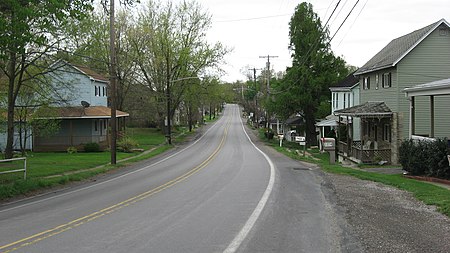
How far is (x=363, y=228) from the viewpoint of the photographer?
9.92 metres

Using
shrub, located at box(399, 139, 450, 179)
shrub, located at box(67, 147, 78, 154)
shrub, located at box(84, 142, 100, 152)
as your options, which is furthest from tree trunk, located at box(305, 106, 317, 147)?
shrub, located at box(399, 139, 450, 179)

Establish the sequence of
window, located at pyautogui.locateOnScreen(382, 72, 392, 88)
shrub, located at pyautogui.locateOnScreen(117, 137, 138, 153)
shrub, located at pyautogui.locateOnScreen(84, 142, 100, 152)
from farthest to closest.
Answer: shrub, located at pyautogui.locateOnScreen(117, 137, 138, 153)
shrub, located at pyautogui.locateOnScreen(84, 142, 100, 152)
window, located at pyautogui.locateOnScreen(382, 72, 392, 88)

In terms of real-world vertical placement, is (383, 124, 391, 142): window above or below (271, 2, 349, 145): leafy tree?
below

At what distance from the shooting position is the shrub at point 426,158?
20.2 metres

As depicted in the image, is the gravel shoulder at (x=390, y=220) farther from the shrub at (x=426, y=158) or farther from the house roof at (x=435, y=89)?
the house roof at (x=435, y=89)

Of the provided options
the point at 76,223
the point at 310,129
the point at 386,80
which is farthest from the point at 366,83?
the point at 76,223

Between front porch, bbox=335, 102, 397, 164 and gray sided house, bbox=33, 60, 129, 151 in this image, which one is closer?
front porch, bbox=335, 102, 397, 164

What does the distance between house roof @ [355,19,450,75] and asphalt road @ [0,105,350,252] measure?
15588 mm

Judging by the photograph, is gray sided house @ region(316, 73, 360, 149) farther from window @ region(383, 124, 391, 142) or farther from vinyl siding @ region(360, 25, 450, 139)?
vinyl siding @ region(360, 25, 450, 139)

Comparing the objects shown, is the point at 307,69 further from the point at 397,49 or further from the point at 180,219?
the point at 180,219

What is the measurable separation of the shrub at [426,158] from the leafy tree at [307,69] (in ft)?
96.2

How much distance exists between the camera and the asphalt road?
8.63m

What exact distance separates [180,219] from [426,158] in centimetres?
1395

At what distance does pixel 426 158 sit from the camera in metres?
21.3
